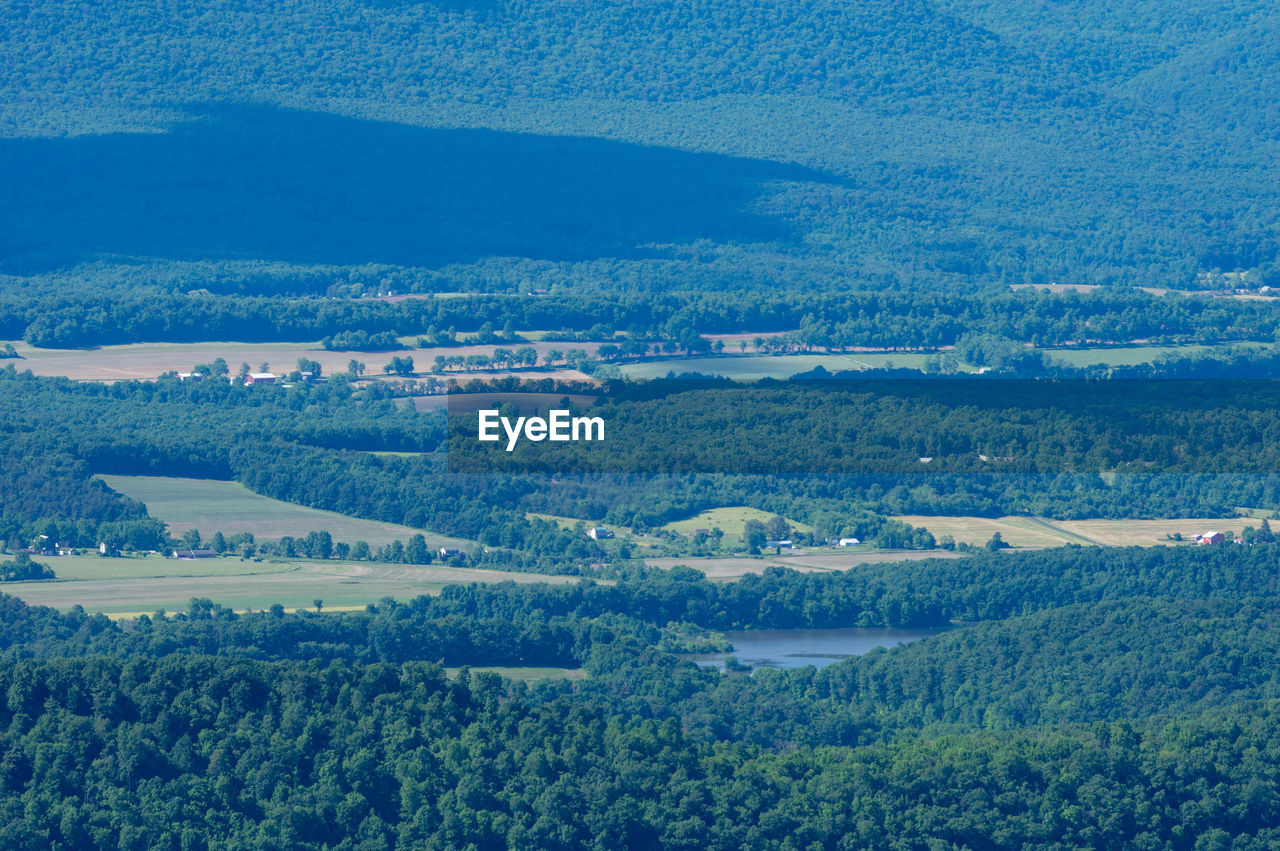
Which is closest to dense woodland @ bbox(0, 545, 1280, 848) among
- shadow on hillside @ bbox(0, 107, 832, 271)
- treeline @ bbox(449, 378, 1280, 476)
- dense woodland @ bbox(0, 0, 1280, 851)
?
dense woodland @ bbox(0, 0, 1280, 851)

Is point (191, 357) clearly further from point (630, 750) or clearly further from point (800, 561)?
point (630, 750)

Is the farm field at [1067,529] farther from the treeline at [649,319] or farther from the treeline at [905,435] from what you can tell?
the treeline at [649,319]

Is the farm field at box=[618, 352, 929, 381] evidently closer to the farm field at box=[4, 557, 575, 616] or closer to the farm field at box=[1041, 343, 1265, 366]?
the farm field at box=[1041, 343, 1265, 366]

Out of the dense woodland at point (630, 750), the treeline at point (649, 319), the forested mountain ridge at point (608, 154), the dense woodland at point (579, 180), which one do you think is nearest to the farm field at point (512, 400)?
the dense woodland at point (630, 750)

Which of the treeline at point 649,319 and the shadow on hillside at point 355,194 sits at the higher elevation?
the shadow on hillside at point 355,194

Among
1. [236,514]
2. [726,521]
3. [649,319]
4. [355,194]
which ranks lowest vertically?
[726,521]

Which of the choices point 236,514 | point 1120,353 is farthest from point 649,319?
point 236,514
